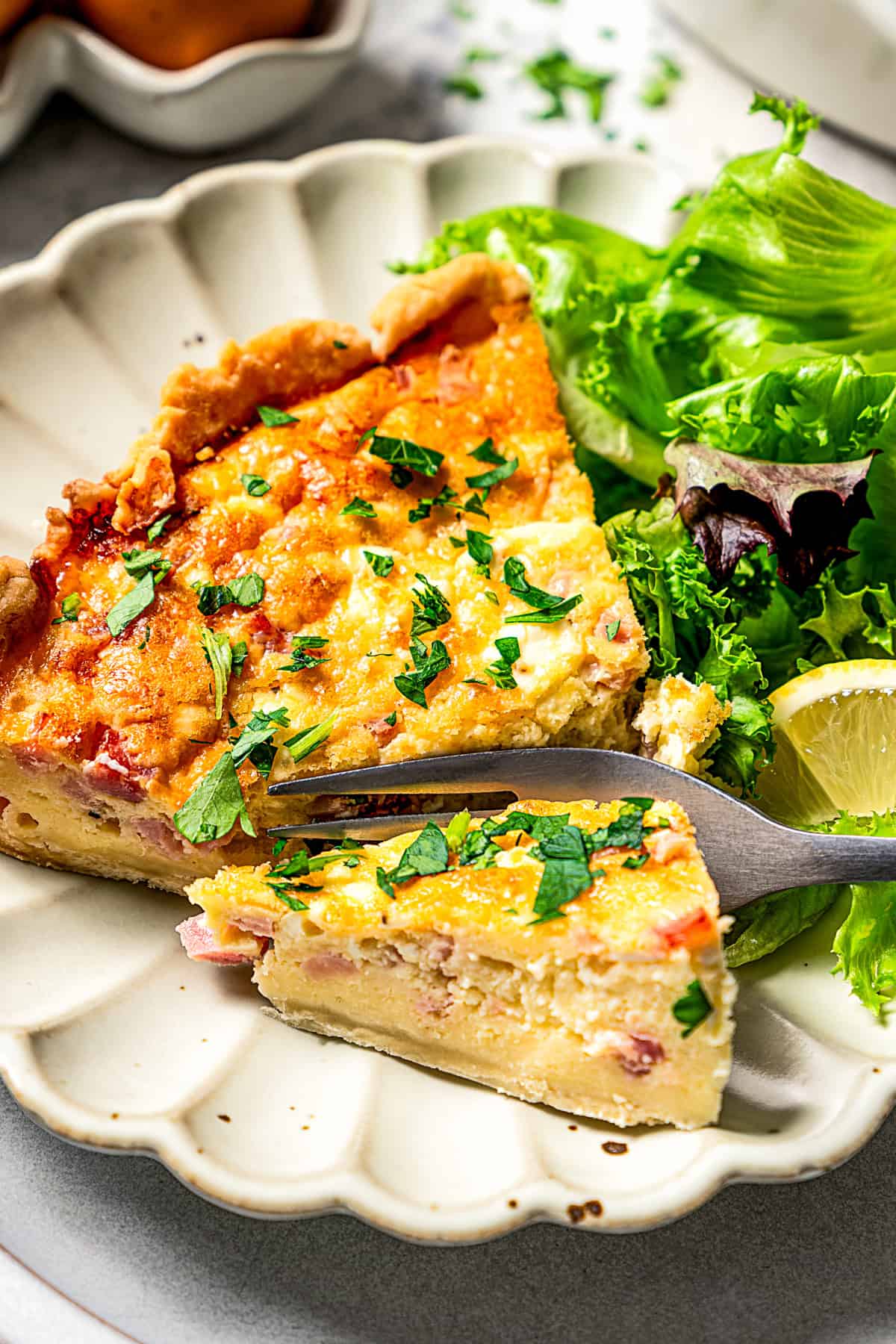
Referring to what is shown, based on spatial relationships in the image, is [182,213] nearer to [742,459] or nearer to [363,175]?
[363,175]

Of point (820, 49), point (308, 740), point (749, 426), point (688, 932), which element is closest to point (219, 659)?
point (308, 740)

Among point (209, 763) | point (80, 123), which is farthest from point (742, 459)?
point (80, 123)

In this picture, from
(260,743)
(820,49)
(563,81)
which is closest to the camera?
(260,743)

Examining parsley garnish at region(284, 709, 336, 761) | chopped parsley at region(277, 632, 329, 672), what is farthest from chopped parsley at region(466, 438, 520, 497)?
parsley garnish at region(284, 709, 336, 761)

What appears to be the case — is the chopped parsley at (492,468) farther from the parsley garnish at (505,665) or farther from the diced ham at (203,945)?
the diced ham at (203,945)

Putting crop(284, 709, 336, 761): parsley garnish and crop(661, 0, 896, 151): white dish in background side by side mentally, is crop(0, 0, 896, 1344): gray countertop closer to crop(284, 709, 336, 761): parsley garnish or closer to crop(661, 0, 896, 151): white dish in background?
crop(284, 709, 336, 761): parsley garnish

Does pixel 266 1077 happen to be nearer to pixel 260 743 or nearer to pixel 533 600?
pixel 260 743

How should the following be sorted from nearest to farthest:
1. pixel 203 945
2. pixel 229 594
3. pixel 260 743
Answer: pixel 203 945 → pixel 260 743 → pixel 229 594

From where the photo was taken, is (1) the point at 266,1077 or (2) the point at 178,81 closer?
(1) the point at 266,1077
